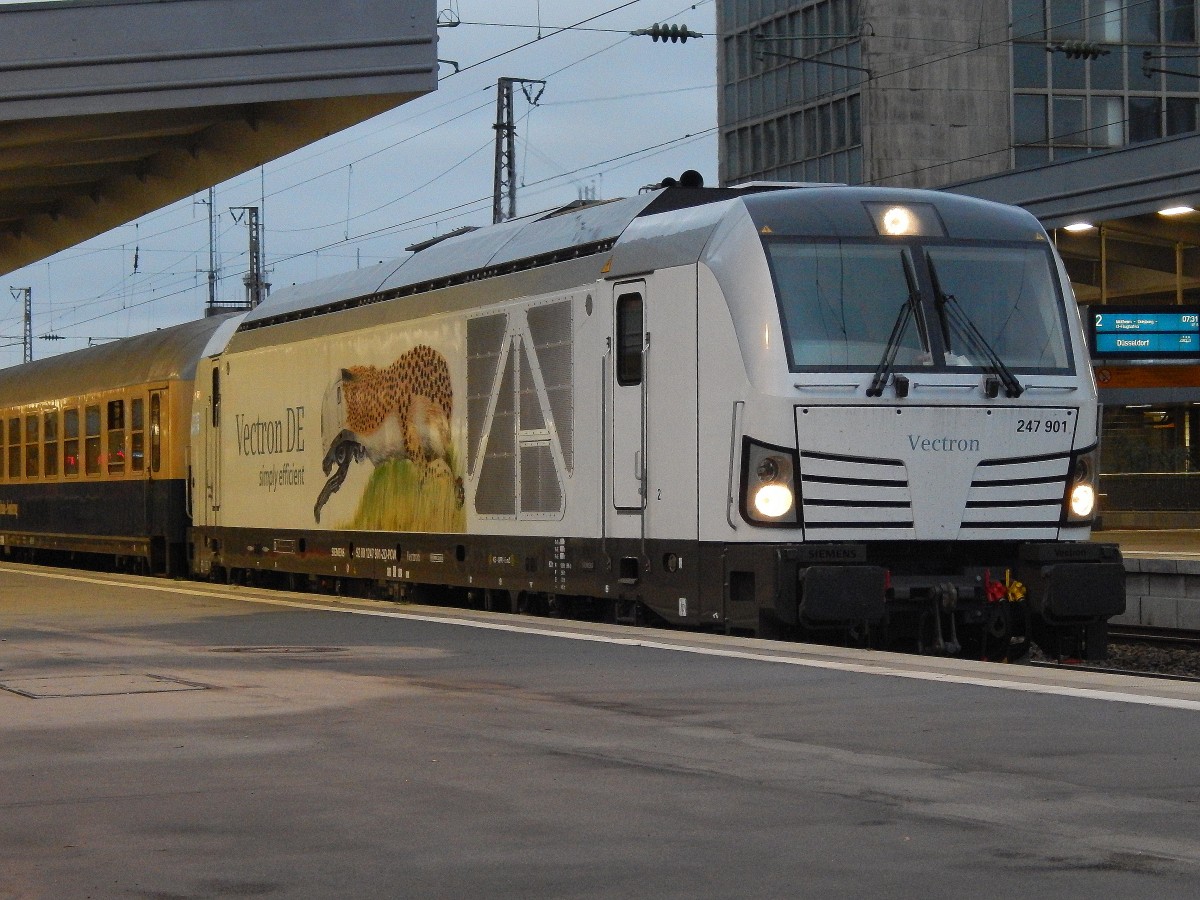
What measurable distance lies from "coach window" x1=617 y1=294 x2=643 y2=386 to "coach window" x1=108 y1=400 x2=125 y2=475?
1420cm

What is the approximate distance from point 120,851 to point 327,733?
97.2 inches

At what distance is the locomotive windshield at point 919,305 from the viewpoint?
12734mm

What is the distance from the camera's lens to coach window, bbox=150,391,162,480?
2512 cm

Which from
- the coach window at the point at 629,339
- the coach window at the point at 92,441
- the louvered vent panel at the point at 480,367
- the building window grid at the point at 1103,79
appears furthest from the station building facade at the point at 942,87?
the coach window at the point at 629,339

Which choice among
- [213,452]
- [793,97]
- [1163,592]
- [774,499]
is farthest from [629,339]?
[793,97]

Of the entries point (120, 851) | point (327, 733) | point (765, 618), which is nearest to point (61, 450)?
point (765, 618)

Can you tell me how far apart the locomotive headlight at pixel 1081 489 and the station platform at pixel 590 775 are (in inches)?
93.7

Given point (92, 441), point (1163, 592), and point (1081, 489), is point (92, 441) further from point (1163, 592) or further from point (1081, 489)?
point (1081, 489)

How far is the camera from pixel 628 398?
1377 centimetres

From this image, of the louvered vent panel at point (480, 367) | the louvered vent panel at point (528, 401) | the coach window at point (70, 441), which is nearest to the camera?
the louvered vent panel at point (528, 401)

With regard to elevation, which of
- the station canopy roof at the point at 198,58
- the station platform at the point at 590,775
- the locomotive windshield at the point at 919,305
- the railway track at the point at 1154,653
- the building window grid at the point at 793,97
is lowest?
the railway track at the point at 1154,653

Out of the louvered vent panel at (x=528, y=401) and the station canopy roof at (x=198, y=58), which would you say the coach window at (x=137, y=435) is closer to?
the station canopy roof at (x=198, y=58)

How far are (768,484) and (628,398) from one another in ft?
5.32

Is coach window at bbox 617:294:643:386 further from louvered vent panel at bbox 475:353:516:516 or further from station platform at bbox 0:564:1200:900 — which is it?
station platform at bbox 0:564:1200:900
